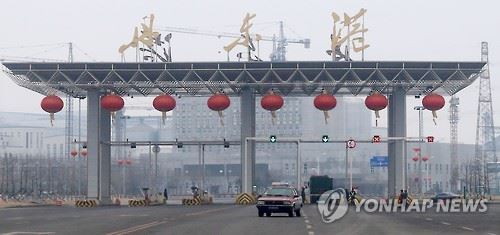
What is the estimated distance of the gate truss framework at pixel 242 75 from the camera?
63.8 metres

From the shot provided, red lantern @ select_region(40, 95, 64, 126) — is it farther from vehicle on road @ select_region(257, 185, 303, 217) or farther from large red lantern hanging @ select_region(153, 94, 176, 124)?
vehicle on road @ select_region(257, 185, 303, 217)

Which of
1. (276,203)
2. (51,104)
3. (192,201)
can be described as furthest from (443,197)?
(276,203)

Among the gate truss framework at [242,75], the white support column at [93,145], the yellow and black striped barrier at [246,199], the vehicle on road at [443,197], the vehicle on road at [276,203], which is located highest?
the gate truss framework at [242,75]

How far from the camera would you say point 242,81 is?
66938 millimetres

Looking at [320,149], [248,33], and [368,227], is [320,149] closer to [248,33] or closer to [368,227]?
[248,33]

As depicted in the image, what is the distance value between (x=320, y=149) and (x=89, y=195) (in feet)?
207

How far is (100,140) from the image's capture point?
6819cm

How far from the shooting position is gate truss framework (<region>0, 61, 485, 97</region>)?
63.8 m

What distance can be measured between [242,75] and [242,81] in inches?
62.9

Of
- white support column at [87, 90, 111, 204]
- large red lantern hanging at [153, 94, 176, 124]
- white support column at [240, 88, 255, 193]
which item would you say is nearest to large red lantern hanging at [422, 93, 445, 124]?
white support column at [240, 88, 255, 193]

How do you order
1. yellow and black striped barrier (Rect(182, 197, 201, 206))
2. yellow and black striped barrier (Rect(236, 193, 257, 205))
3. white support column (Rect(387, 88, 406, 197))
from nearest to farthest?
white support column (Rect(387, 88, 406, 197))
yellow and black striped barrier (Rect(236, 193, 257, 205))
yellow and black striped barrier (Rect(182, 197, 201, 206))

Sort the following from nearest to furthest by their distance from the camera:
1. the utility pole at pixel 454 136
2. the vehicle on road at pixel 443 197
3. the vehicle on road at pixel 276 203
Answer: the vehicle on road at pixel 276 203
the vehicle on road at pixel 443 197
the utility pole at pixel 454 136

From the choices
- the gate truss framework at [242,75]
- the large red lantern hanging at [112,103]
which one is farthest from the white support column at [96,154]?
the large red lantern hanging at [112,103]

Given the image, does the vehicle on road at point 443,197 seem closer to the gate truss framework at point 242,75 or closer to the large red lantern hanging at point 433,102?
the gate truss framework at point 242,75
